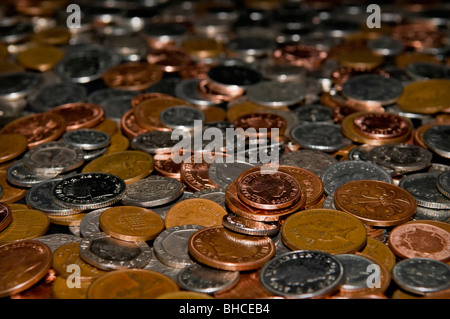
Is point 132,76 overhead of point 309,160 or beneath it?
overhead

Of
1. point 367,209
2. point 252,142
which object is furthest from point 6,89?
point 367,209

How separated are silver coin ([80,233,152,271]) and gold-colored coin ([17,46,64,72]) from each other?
7.05 ft

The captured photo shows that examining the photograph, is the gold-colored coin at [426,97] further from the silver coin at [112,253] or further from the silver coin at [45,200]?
the silver coin at [45,200]

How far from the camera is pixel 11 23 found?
16.0 feet

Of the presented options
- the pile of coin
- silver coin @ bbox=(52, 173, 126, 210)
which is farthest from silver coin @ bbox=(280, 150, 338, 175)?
silver coin @ bbox=(52, 173, 126, 210)

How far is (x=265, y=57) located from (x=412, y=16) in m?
1.54

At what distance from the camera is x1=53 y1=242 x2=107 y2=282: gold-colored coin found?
223 centimetres

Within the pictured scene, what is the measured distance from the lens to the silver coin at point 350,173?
9.11 feet

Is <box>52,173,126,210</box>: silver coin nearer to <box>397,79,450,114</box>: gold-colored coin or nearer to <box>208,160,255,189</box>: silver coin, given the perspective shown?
<box>208,160,255,189</box>: silver coin

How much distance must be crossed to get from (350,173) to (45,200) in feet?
5.01

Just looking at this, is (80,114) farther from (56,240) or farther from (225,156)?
(56,240)

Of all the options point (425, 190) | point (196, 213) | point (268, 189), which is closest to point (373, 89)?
point (425, 190)

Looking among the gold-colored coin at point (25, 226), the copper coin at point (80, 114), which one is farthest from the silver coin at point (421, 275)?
the copper coin at point (80, 114)

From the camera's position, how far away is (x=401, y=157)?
2.93 meters
